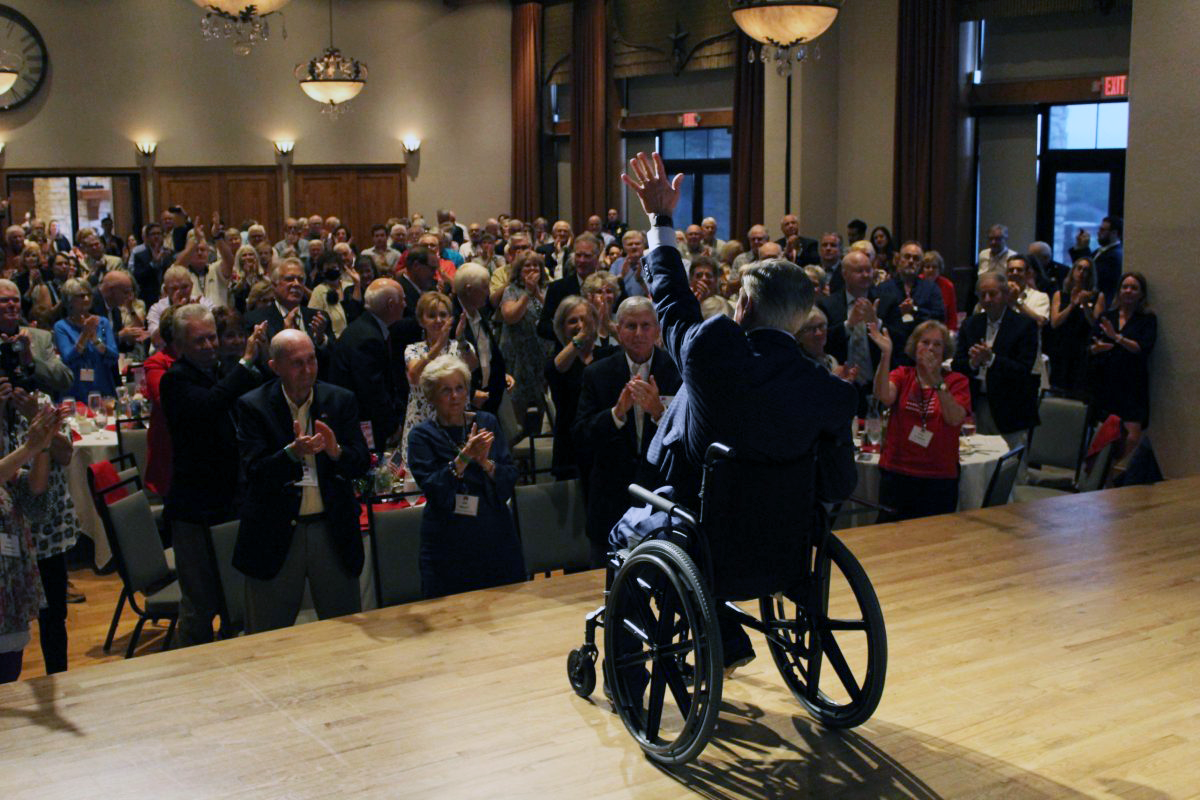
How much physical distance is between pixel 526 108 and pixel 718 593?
59.1ft

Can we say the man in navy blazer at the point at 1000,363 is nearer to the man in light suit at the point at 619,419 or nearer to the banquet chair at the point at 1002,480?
the banquet chair at the point at 1002,480

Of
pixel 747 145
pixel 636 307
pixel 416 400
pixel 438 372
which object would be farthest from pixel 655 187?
pixel 747 145

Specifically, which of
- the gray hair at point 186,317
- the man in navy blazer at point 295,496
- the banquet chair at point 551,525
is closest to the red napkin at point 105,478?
the gray hair at point 186,317

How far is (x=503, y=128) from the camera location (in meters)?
21.0

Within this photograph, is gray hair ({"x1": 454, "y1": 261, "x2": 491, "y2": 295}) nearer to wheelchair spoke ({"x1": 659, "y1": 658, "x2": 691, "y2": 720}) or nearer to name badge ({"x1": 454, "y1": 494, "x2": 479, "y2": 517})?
name badge ({"x1": 454, "y1": 494, "x2": 479, "y2": 517})

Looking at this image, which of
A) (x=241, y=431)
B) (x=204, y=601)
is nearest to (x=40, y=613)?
(x=204, y=601)

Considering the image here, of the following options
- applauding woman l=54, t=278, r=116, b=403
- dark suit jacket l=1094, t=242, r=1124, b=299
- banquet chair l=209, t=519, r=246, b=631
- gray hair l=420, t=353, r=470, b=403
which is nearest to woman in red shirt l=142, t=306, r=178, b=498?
banquet chair l=209, t=519, r=246, b=631

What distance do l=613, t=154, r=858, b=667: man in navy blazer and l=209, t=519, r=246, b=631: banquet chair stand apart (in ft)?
6.92

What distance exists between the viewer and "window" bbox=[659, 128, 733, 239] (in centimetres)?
1800

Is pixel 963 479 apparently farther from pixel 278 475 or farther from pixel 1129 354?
pixel 278 475

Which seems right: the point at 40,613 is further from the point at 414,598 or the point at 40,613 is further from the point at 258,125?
the point at 258,125

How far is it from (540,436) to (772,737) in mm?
3845

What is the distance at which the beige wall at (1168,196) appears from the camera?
821cm

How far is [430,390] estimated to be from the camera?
4.68m
